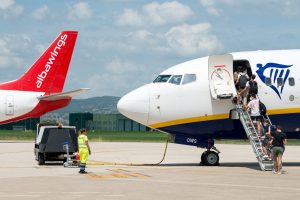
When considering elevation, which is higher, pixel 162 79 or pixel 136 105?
pixel 162 79

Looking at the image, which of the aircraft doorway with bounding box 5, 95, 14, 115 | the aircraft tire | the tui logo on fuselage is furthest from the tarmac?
the aircraft doorway with bounding box 5, 95, 14, 115

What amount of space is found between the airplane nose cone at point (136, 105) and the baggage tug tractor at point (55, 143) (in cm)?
397

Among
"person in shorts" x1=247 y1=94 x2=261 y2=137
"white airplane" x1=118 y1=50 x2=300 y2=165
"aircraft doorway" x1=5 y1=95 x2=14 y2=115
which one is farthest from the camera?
"aircraft doorway" x1=5 y1=95 x2=14 y2=115

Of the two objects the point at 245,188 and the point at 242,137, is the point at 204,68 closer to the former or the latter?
the point at 242,137

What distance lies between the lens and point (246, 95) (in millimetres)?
33188

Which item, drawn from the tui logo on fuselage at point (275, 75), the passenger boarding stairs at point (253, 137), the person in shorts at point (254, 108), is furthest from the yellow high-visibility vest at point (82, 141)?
the tui logo on fuselage at point (275, 75)

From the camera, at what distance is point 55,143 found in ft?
119

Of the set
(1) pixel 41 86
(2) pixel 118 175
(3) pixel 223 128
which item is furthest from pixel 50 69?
(2) pixel 118 175

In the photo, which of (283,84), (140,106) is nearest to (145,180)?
(140,106)

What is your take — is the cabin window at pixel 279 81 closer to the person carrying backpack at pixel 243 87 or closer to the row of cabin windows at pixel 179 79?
the person carrying backpack at pixel 243 87

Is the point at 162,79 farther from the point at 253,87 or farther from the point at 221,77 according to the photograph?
the point at 253,87

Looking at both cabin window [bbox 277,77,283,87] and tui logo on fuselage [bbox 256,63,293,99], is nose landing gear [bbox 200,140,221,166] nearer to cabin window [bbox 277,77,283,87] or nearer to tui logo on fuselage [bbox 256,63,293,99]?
tui logo on fuselage [bbox 256,63,293,99]

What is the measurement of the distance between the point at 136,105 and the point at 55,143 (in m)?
5.37

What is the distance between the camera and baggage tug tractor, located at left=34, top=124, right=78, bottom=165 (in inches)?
1407
